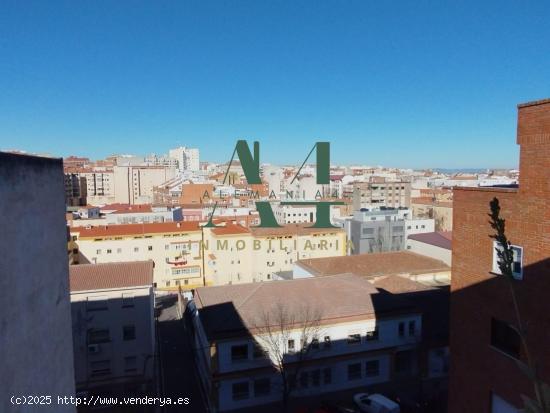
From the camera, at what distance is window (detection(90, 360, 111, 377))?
19.3 meters

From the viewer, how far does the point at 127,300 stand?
63.2 ft

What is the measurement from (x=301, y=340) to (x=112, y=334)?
366 inches

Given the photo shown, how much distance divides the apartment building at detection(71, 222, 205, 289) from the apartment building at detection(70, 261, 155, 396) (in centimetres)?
1735

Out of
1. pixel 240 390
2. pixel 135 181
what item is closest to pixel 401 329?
pixel 240 390

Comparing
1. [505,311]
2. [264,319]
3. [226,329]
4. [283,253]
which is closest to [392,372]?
[264,319]

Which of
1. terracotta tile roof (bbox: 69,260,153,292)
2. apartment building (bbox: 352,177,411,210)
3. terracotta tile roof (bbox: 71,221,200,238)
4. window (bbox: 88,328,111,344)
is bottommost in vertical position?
window (bbox: 88,328,111,344)

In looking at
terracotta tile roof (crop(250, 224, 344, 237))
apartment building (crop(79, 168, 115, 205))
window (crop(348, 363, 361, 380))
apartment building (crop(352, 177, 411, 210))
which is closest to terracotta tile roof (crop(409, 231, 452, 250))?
terracotta tile roof (crop(250, 224, 344, 237))

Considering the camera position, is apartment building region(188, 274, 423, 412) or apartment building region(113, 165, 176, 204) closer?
apartment building region(188, 274, 423, 412)

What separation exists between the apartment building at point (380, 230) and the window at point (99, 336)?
1305 inches

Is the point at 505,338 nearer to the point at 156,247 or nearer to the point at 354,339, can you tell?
the point at 354,339

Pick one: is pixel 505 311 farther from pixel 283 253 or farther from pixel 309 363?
pixel 283 253

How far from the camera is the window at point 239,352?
633 inches

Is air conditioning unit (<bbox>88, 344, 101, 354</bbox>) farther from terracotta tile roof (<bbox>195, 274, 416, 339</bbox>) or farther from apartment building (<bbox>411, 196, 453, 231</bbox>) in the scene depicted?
apartment building (<bbox>411, 196, 453, 231</bbox>)

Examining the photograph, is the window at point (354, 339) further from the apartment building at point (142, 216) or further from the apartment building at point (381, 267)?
the apartment building at point (142, 216)
